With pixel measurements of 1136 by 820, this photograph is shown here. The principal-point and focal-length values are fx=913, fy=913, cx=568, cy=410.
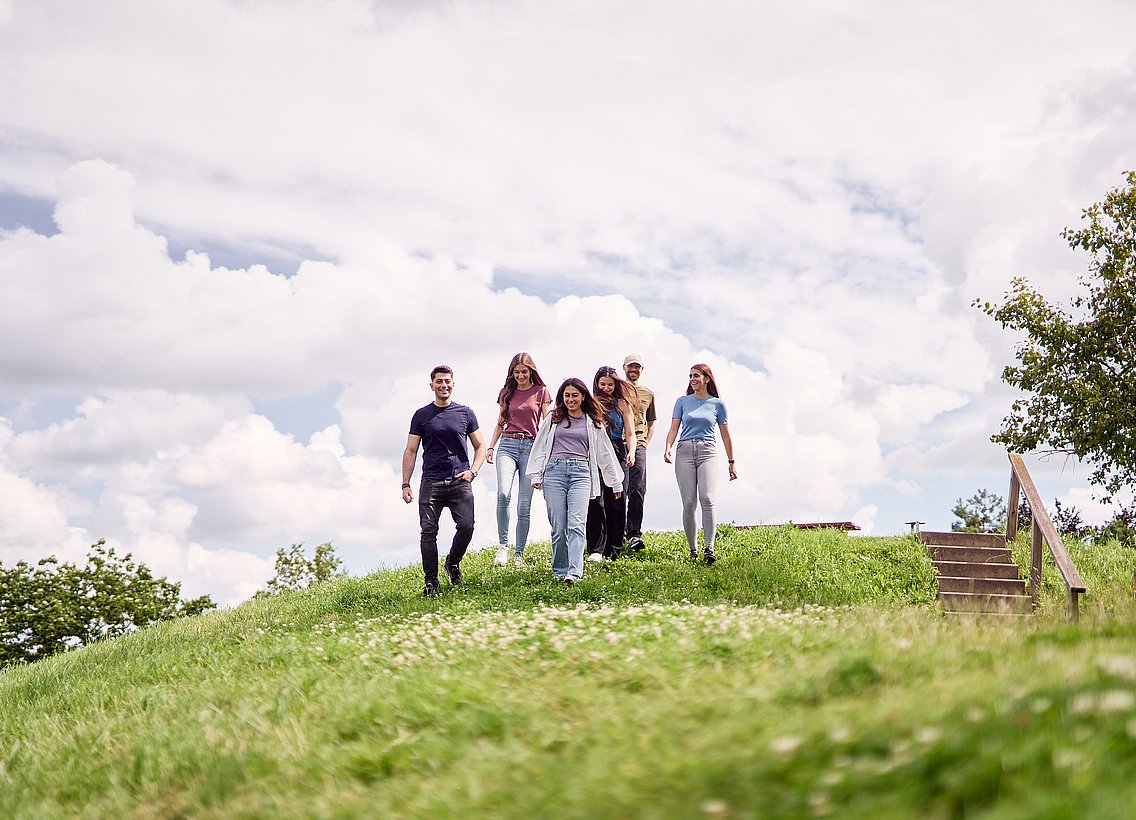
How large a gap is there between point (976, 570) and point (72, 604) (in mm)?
24961

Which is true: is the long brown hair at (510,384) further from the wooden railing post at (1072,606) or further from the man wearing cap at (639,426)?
the wooden railing post at (1072,606)

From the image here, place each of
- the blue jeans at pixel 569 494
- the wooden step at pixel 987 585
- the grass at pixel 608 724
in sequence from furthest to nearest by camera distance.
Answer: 1. the wooden step at pixel 987 585
2. the blue jeans at pixel 569 494
3. the grass at pixel 608 724

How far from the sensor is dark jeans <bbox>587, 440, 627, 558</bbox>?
14414 mm

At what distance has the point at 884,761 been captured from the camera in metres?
3.36

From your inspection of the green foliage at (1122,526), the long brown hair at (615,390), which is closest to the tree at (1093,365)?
the green foliage at (1122,526)

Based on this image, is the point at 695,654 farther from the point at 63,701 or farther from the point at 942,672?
the point at 63,701

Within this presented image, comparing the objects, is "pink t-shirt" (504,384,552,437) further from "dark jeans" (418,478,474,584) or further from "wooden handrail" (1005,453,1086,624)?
"wooden handrail" (1005,453,1086,624)

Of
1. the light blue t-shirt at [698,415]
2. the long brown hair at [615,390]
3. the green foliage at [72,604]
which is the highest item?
the long brown hair at [615,390]

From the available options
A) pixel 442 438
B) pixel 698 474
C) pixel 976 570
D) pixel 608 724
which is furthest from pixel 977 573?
pixel 608 724

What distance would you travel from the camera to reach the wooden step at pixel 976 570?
52.1ft

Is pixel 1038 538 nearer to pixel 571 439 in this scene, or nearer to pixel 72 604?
pixel 571 439

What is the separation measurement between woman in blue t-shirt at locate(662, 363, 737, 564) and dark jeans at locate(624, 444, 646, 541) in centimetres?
98

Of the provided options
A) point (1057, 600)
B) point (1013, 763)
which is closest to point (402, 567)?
point (1057, 600)

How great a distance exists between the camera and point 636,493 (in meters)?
14.7
